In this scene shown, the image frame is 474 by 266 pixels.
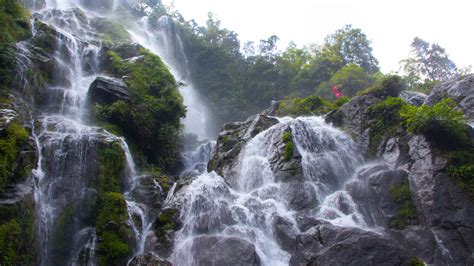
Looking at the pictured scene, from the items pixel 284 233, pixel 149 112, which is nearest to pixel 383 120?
pixel 284 233

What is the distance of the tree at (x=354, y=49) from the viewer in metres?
41.2

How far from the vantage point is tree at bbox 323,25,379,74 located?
41.2 meters

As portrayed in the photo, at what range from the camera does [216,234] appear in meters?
12.1

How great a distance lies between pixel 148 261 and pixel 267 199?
213 inches

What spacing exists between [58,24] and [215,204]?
74.1 feet

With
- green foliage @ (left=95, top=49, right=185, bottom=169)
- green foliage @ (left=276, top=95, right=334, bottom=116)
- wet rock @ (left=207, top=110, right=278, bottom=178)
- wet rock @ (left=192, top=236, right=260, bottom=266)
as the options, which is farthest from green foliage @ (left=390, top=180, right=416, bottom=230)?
green foliage @ (left=95, top=49, right=185, bottom=169)

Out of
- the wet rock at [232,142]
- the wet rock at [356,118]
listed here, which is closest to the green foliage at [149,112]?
the wet rock at [232,142]

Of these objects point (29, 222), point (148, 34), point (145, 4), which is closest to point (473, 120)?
point (29, 222)

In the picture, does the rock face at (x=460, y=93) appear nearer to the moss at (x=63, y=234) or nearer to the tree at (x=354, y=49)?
the moss at (x=63, y=234)

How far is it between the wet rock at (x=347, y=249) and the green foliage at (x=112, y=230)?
549 centimetres

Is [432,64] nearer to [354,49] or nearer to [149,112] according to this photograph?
[354,49]

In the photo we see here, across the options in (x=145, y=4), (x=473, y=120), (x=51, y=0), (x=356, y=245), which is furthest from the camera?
(x=145, y=4)

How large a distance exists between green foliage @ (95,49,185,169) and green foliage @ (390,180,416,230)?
1205cm

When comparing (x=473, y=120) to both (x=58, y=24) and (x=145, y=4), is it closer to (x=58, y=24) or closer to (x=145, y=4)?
(x=58, y=24)
